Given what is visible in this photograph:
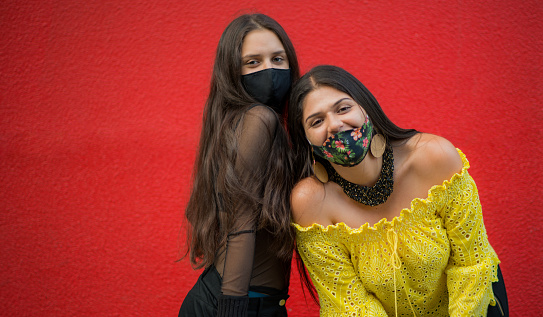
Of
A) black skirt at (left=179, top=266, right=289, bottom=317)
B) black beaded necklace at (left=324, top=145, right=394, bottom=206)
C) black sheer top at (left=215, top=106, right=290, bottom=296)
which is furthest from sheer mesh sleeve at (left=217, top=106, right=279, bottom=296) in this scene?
black beaded necklace at (left=324, top=145, right=394, bottom=206)

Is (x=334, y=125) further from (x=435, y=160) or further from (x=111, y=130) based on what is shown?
(x=111, y=130)

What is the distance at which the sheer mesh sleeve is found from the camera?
1388 mm

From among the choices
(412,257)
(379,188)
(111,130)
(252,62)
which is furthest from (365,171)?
(111,130)

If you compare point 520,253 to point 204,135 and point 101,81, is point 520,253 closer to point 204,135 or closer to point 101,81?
point 204,135

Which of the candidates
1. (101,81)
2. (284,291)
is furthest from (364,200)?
(101,81)

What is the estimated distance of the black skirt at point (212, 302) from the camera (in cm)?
149

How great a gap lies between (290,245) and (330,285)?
18 cm

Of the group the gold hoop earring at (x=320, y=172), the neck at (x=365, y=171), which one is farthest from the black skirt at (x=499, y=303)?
the gold hoop earring at (x=320, y=172)

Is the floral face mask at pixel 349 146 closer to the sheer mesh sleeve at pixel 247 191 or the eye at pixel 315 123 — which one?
the eye at pixel 315 123

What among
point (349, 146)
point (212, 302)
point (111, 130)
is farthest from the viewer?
point (111, 130)

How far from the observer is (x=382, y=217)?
4.86 ft

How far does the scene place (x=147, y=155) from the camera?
7.72 feet

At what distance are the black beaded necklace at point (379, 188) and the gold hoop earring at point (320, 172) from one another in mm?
82

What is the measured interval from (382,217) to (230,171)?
0.50m
